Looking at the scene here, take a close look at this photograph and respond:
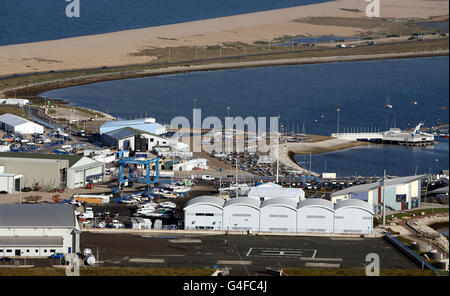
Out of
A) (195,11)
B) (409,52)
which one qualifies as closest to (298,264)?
(409,52)

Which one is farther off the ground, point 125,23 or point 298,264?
point 125,23

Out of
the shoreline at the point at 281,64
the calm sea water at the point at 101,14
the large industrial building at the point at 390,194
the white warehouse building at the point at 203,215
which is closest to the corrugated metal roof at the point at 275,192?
the large industrial building at the point at 390,194

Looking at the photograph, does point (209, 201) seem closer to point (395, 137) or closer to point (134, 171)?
point (134, 171)

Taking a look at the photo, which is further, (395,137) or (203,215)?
(395,137)

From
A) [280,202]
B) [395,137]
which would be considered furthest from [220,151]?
[280,202]

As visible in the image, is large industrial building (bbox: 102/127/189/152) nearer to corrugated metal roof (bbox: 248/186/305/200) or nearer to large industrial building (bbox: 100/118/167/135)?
large industrial building (bbox: 100/118/167/135)

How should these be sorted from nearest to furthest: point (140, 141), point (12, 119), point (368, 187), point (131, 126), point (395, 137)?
point (368, 187)
point (140, 141)
point (131, 126)
point (12, 119)
point (395, 137)
